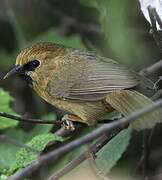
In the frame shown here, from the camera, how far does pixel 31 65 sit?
4824 millimetres

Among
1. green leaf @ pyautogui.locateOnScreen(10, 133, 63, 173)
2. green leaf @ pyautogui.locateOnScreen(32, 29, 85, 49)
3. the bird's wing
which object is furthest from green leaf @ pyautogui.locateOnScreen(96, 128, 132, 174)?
green leaf @ pyautogui.locateOnScreen(32, 29, 85, 49)

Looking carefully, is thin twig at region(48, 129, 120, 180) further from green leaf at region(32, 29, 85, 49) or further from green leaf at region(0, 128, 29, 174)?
green leaf at region(32, 29, 85, 49)

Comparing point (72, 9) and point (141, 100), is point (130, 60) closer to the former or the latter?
point (72, 9)

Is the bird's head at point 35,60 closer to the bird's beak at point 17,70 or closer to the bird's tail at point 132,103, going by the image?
the bird's beak at point 17,70

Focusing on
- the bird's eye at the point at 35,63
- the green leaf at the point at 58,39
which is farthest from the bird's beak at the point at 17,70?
the green leaf at the point at 58,39

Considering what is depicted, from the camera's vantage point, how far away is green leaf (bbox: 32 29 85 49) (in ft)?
20.9

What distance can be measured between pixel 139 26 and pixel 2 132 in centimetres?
166

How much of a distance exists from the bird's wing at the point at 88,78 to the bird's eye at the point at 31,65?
16cm

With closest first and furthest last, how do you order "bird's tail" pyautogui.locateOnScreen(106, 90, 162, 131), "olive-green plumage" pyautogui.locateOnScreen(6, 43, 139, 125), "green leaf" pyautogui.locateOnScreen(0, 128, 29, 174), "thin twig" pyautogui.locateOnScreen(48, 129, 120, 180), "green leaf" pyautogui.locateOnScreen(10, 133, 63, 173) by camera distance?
"thin twig" pyautogui.locateOnScreen(48, 129, 120, 180) < "bird's tail" pyautogui.locateOnScreen(106, 90, 162, 131) < "green leaf" pyautogui.locateOnScreen(10, 133, 63, 173) < "olive-green plumage" pyautogui.locateOnScreen(6, 43, 139, 125) < "green leaf" pyautogui.locateOnScreen(0, 128, 29, 174)

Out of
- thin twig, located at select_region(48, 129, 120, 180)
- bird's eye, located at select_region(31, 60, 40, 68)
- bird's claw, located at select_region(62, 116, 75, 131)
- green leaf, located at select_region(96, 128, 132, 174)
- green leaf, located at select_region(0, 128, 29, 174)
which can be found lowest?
green leaf, located at select_region(0, 128, 29, 174)

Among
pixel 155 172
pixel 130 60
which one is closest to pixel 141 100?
pixel 155 172

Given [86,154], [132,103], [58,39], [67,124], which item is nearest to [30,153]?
[67,124]

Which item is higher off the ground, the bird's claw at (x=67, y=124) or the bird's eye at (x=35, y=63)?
the bird's eye at (x=35, y=63)

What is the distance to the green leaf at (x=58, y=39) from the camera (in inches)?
250
